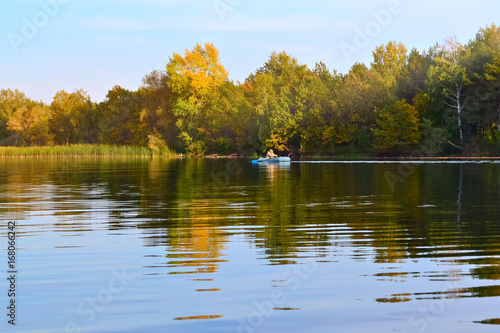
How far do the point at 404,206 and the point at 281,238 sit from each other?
9079 millimetres

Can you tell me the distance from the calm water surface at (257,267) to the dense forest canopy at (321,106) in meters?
65.4

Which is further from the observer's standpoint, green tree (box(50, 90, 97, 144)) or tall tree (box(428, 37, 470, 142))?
green tree (box(50, 90, 97, 144))

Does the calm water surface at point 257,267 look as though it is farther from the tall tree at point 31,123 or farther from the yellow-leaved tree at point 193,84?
the tall tree at point 31,123

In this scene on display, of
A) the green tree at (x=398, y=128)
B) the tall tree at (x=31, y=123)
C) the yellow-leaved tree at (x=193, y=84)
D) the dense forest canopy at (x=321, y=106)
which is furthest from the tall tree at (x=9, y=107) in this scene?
the green tree at (x=398, y=128)

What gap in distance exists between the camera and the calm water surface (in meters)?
8.22

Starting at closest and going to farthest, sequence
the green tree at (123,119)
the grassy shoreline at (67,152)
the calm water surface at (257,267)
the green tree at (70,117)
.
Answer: the calm water surface at (257,267), the grassy shoreline at (67,152), the green tree at (123,119), the green tree at (70,117)

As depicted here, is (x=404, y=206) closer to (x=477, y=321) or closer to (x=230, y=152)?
(x=477, y=321)

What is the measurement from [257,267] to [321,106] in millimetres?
96650

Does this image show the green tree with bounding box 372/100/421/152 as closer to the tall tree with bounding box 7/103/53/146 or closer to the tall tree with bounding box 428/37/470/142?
the tall tree with bounding box 428/37/470/142

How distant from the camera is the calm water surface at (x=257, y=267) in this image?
27.0 feet

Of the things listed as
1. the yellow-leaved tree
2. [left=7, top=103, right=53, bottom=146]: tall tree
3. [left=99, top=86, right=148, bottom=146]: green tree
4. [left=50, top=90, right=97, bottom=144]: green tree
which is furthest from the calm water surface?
[left=7, top=103, right=53, bottom=146]: tall tree

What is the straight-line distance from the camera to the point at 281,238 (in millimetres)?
15008

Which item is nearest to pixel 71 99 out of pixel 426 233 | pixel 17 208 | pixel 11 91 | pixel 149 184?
pixel 11 91

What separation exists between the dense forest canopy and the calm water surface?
215ft
